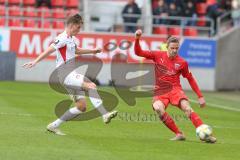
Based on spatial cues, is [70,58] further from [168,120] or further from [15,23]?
[15,23]

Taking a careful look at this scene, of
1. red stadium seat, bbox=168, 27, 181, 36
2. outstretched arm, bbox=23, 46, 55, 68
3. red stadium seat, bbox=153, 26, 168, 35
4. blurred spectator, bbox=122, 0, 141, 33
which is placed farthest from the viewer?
red stadium seat, bbox=153, 26, 168, 35

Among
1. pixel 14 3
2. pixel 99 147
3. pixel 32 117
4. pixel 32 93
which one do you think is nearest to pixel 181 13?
pixel 14 3

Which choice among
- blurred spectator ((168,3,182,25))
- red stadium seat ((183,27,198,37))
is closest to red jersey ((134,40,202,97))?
red stadium seat ((183,27,198,37))

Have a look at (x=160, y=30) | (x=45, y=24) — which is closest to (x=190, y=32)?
(x=160, y=30)

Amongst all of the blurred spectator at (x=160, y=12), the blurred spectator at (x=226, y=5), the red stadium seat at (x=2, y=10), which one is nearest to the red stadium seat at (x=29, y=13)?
the red stadium seat at (x=2, y=10)

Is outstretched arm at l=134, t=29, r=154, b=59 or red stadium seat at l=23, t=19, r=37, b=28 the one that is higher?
outstretched arm at l=134, t=29, r=154, b=59

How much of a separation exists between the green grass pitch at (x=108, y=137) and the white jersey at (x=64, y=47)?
139 cm

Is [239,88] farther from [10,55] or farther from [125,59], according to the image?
[10,55]

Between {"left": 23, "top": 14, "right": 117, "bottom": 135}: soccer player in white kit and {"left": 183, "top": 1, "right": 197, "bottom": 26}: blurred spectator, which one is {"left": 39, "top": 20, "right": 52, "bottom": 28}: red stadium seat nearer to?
{"left": 183, "top": 1, "right": 197, "bottom": 26}: blurred spectator

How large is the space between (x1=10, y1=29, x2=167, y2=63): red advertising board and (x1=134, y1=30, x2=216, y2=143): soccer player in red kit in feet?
57.4

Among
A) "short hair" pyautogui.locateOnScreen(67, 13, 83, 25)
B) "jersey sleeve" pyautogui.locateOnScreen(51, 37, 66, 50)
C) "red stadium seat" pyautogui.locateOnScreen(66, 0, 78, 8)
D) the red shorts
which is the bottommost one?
the red shorts

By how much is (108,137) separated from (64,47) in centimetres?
185

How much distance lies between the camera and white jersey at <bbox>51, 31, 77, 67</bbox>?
45.0ft

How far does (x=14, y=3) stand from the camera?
33.8 m
